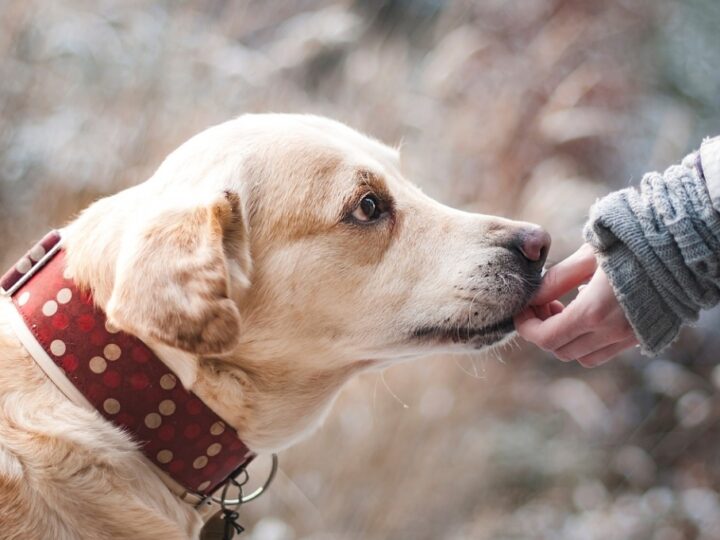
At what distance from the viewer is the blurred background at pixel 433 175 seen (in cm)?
324

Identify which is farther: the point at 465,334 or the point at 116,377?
the point at 465,334

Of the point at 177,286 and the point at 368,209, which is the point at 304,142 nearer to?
the point at 368,209

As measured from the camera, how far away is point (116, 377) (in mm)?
1601

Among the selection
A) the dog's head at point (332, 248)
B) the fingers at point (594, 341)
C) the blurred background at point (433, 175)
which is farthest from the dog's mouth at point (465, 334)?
the blurred background at point (433, 175)

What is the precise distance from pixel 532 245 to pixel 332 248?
478 mm

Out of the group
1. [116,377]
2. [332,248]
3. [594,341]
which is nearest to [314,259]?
[332,248]

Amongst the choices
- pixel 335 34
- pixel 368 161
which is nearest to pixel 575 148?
pixel 335 34

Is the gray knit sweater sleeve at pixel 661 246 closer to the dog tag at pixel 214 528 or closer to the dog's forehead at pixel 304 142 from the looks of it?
the dog's forehead at pixel 304 142

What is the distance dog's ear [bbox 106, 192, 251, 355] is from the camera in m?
1.51

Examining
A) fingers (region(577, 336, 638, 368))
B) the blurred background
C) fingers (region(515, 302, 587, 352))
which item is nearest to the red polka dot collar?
fingers (region(515, 302, 587, 352))

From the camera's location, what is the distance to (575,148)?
4117mm

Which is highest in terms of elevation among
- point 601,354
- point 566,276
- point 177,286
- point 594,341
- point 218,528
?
point 177,286

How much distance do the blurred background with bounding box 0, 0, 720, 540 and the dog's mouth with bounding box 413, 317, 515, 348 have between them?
1.25 metres

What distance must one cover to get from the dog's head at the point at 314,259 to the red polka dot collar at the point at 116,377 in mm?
68
